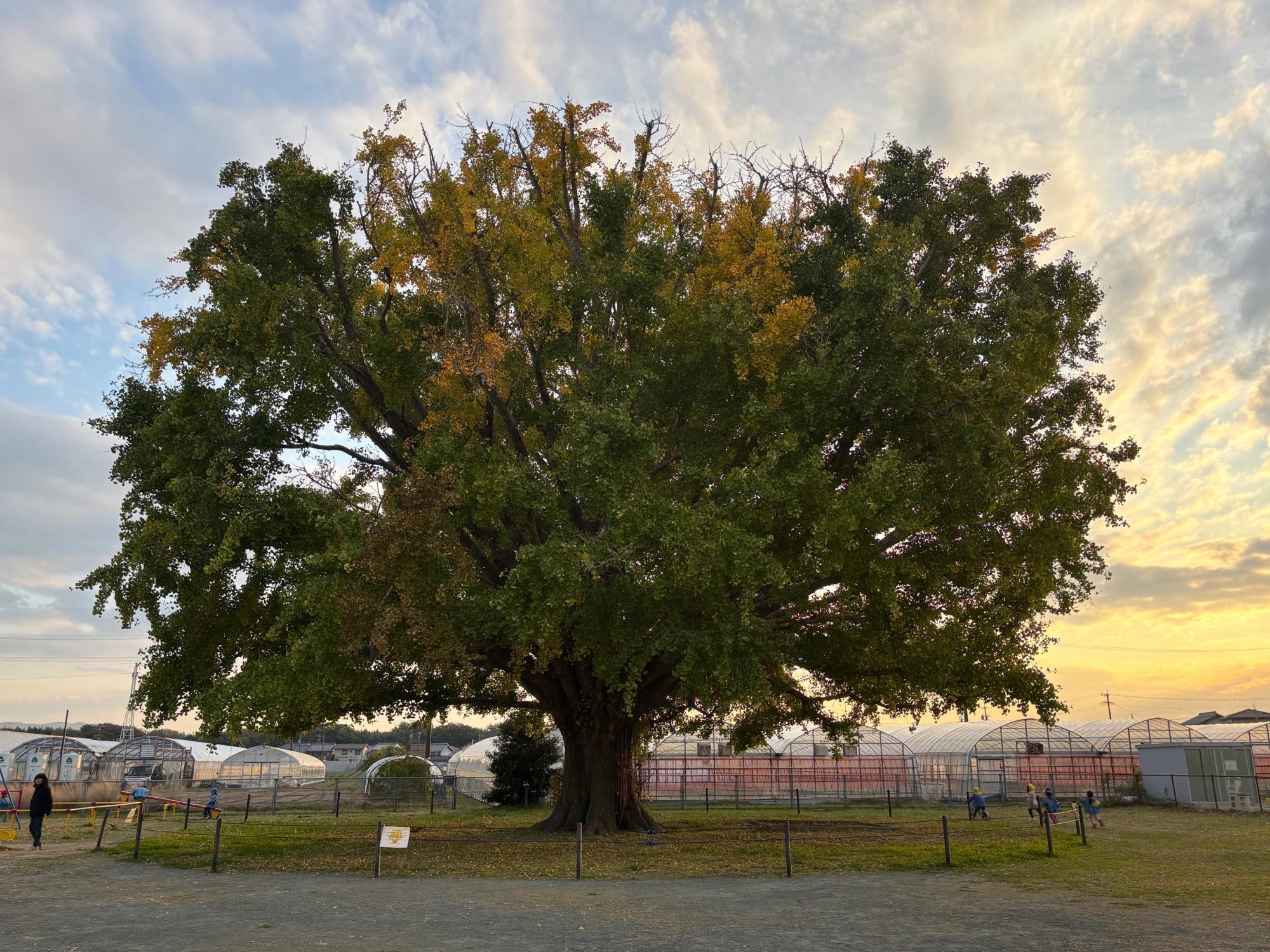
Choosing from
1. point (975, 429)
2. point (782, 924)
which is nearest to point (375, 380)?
point (975, 429)

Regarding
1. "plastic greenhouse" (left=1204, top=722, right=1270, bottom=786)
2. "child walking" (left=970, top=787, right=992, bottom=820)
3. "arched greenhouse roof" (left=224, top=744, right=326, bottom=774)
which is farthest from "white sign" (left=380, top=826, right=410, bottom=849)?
"arched greenhouse roof" (left=224, top=744, right=326, bottom=774)

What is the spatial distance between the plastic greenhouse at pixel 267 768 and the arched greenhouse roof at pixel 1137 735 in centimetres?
5317

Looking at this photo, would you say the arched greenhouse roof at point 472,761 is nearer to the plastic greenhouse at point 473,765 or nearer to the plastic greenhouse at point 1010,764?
the plastic greenhouse at point 473,765

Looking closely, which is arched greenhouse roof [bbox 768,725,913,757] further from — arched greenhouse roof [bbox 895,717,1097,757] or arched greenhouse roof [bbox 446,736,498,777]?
arched greenhouse roof [bbox 446,736,498,777]

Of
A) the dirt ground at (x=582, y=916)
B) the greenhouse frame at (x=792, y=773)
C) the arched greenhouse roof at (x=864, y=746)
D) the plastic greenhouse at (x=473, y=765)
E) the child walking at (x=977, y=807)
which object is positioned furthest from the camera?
the arched greenhouse roof at (x=864, y=746)

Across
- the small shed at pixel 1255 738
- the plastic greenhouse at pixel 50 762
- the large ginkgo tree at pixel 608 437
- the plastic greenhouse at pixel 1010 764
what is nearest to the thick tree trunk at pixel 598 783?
the large ginkgo tree at pixel 608 437

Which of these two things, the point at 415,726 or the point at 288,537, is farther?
the point at 415,726

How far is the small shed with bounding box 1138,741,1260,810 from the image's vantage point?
37.8 metres

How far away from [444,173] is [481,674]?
13.6 metres

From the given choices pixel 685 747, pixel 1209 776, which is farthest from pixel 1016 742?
pixel 685 747

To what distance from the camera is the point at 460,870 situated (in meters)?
18.1

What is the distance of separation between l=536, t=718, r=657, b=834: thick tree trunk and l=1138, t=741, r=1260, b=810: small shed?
85.6ft

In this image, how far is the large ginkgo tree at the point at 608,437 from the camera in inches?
709

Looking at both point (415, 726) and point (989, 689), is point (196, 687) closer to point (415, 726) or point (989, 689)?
point (415, 726)
